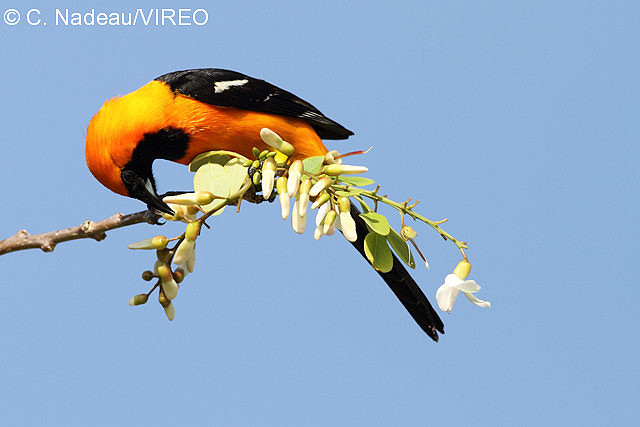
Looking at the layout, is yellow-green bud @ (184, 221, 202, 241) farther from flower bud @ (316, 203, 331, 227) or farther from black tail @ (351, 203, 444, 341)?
black tail @ (351, 203, 444, 341)

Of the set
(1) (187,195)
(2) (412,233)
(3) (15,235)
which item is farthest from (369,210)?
(3) (15,235)

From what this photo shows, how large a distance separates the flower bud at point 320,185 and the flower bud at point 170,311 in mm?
970

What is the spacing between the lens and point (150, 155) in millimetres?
3748

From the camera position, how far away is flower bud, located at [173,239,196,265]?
3.07m

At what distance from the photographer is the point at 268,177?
293 centimetres

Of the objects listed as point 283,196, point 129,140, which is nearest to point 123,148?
point 129,140

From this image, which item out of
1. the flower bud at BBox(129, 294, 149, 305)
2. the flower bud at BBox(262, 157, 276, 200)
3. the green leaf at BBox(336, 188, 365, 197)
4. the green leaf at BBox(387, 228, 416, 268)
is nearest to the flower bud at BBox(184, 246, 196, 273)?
the flower bud at BBox(129, 294, 149, 305)

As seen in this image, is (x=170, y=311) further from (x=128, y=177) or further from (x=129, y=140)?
(x=129, y=140)

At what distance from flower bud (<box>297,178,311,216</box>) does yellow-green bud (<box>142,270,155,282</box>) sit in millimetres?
885

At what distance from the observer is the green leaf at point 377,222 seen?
299cm

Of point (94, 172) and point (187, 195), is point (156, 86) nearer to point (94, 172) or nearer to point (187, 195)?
point (94, 172)

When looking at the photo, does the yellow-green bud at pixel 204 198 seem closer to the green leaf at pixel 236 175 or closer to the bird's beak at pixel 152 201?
the green leaf at pixel 236 175

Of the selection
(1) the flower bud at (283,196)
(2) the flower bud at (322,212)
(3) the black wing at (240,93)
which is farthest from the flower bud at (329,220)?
(3) the black wing at (240,93)

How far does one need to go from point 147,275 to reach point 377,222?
1.14 metres
